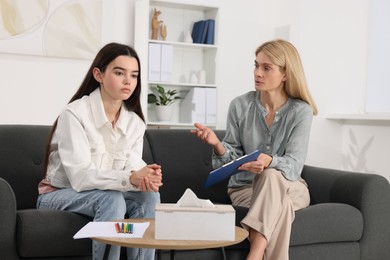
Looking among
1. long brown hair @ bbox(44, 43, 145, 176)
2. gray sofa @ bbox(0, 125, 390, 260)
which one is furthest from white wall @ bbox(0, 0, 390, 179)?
long brown hair @ bbox(44, 43, 145, 176)

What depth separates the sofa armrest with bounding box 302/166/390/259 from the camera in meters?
3.08

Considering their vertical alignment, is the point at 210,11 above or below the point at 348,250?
above

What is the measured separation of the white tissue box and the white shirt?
1.37ft

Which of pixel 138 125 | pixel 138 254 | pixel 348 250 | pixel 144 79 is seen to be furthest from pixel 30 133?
pixel 144 79

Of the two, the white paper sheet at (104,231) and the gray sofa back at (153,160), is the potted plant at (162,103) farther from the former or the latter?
the white paper sheet at (104,231)

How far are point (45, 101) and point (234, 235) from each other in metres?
3.11

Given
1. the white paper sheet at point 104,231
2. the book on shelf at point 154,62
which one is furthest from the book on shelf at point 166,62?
the white paper sheet at point 104,231

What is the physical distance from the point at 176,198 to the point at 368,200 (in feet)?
3.31

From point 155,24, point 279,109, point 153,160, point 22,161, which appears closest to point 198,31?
point 155,24

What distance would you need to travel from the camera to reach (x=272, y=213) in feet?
8.71

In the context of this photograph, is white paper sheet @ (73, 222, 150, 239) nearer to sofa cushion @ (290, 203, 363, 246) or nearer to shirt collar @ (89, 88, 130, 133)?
shirt collar @ (89, 88, 130, 133)

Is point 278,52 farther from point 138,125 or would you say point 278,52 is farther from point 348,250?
point 348,250

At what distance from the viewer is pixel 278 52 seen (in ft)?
10.1

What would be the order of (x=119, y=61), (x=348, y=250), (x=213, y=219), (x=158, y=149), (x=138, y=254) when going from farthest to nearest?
1. (x=158, y=149)
2. (x=348, y=250)
3. (x=119, y=61)
4. (x=138, y=254)
5. (x=213, y=219)
